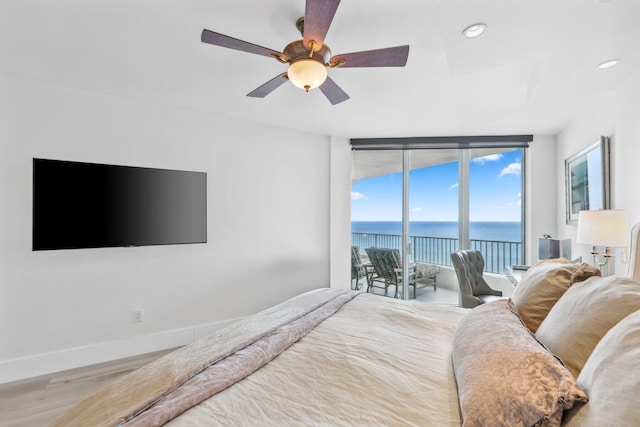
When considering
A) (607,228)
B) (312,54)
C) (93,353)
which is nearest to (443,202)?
(607,228)

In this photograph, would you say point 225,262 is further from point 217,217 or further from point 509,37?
point 509,37

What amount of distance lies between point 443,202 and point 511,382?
149 inches

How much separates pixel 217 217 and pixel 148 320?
1.20m

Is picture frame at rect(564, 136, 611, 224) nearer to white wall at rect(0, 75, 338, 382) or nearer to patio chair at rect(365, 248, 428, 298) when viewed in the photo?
patio chair at rect(365, 248, 428, 298)

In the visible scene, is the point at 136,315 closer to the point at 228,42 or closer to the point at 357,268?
the point at 228,42

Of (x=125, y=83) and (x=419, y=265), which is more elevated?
(x=125, y=83)

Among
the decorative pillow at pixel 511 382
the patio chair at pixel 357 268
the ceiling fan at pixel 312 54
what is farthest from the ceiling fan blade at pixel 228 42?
the patio chair at pixel 357 268

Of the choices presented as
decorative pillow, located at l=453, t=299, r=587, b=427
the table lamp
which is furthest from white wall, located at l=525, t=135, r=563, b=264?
decorative pillow, located at l=453, t=299, r=587, b=427

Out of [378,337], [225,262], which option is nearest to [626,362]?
[378,337]

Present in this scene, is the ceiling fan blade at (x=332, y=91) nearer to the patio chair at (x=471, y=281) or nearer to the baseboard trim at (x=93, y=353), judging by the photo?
the patio chair at (x=471, y=281)

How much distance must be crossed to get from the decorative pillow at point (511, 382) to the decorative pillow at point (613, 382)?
3cm

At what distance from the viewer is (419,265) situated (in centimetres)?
446

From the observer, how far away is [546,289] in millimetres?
1384

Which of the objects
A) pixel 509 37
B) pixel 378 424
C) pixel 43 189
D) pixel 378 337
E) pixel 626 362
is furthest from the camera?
pixel 43 189
